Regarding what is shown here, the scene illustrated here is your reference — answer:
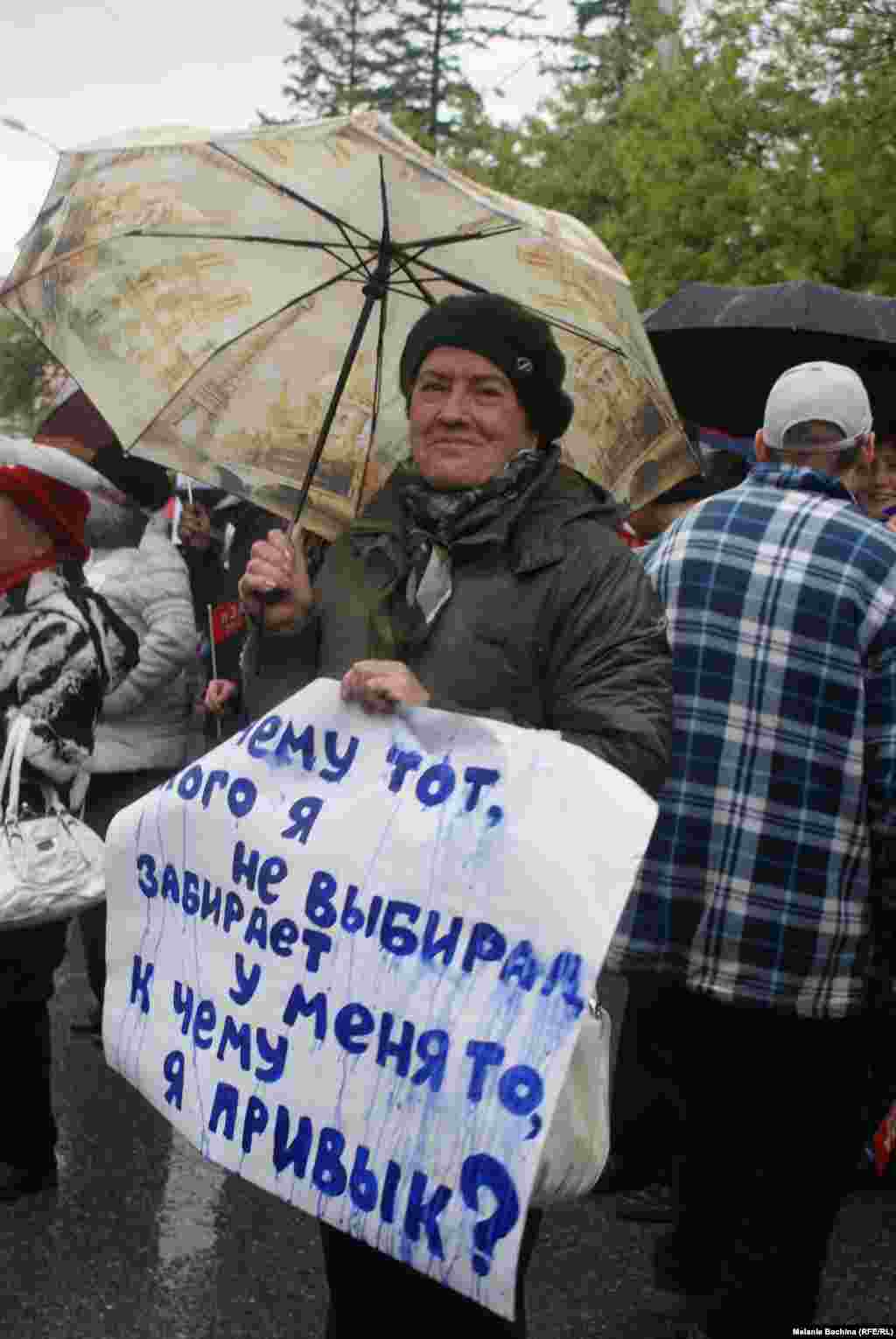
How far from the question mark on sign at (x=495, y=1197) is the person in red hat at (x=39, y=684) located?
6.12 feet

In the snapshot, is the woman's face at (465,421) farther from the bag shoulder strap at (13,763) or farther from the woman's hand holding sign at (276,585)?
the bag shoulder strap at (13,763)

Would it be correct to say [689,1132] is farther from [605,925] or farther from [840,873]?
[605,925]

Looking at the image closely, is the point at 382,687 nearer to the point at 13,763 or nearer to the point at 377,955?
the point at 377,955

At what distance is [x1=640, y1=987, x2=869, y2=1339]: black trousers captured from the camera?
284 cm

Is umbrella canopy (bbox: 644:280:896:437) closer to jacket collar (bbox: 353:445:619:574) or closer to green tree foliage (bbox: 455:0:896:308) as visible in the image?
jacket collar (bbox: 353:445:619:574)

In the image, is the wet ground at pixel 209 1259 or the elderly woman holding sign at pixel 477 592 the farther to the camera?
the wet ground at pixel 209 1259

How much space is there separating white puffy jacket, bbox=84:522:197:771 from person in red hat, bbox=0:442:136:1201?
1172mm

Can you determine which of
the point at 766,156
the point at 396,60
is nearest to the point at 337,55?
the point at 396,60

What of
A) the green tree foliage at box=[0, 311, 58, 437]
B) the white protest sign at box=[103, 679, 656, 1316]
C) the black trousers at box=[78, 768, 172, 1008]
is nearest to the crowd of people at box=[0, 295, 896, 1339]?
the white protest sign at box=[103, 679, 656, 1316]

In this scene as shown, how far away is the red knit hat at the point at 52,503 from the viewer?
3.78m

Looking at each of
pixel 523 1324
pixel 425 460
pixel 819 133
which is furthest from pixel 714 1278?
pixel 819 133

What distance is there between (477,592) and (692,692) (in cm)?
60

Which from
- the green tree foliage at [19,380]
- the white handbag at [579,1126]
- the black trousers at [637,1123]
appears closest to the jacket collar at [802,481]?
the white handbag at [579,1126]

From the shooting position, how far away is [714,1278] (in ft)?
10.0
